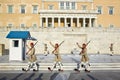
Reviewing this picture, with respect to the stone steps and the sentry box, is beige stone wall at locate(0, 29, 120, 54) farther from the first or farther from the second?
the stone steps

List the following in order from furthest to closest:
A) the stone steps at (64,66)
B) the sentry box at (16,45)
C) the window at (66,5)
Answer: the window at (66,5) < the sentry box at (16,45) < the stone steps at (64,66)

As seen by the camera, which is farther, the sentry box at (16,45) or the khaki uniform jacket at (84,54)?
the sentry box at (16,45)

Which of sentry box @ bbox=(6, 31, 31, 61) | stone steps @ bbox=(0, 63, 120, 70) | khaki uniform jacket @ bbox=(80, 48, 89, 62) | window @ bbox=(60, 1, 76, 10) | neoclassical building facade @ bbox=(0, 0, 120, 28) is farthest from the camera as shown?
window @ bbox=(60, 1, 76, 10)

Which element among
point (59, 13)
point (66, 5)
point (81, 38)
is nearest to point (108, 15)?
point (66, 5)

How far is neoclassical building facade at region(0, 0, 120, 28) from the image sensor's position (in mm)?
72250

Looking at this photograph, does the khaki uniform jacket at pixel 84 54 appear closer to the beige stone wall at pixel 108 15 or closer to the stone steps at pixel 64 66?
the stone steps at pixel 64 66

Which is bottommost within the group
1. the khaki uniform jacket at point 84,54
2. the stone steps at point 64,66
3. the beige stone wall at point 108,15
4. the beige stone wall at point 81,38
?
the stone steps at point 64,66

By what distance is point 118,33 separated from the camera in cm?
5819

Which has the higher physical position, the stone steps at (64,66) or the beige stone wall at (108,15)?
the beige stone wall at (108,15)

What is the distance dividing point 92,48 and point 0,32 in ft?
58.1

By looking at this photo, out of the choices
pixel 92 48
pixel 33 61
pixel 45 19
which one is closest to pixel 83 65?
pixel 33 61

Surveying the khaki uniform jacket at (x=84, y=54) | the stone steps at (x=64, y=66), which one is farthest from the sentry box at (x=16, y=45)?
the khaki uniform jacket at (x=84, y=54)

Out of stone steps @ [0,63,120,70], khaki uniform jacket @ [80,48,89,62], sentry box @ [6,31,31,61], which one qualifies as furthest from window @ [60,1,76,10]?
khaki uniform jacket @ [80,48,89,62]

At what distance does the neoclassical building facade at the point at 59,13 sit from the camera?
237 ft
